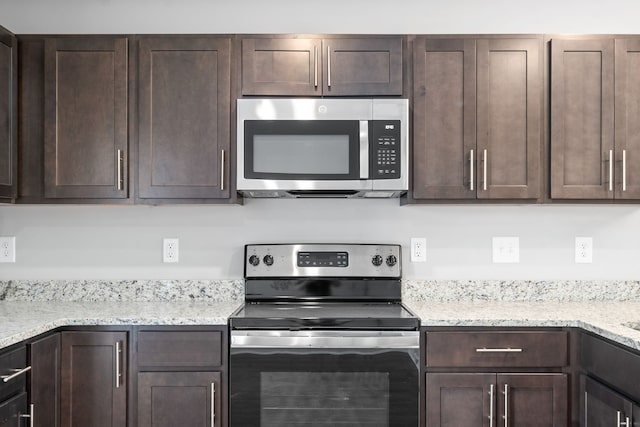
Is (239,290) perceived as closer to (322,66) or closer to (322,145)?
(322,145)

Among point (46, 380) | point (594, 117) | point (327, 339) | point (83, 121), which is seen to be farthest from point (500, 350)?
point (83, 121)

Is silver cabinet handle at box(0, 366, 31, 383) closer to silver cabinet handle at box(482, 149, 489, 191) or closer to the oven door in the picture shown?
the oven door

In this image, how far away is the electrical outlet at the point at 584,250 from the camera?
2.54 metres

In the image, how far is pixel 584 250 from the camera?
254cm

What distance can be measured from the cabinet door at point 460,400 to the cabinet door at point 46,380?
1464 millimetres

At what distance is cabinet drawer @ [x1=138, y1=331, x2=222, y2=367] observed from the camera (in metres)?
1.96

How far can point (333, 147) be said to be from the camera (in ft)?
7.17

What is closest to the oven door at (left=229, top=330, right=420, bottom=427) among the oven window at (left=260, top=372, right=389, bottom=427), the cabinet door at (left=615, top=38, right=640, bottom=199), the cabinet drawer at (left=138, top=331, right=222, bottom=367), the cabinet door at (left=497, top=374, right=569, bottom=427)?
the oven window at (left=260, top=372, right=389, bottom=427)

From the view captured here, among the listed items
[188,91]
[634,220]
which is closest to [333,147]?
[188,91]

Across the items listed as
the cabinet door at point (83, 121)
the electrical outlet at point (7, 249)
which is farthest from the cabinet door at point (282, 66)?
the electrical outlet at point (7, 249)

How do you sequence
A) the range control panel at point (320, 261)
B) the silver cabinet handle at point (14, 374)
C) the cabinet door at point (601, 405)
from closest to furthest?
the silver cabinet handle at point (14, 374) < the cabinet door at point (601, 405) < the range control panel at point (320, 261)

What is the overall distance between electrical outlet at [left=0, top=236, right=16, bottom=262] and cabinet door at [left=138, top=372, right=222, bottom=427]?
43.7 inches

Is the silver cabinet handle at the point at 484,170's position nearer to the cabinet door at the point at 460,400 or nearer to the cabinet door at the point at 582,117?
the cabinet door at the point at 582,117

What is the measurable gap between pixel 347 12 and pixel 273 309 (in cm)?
158
